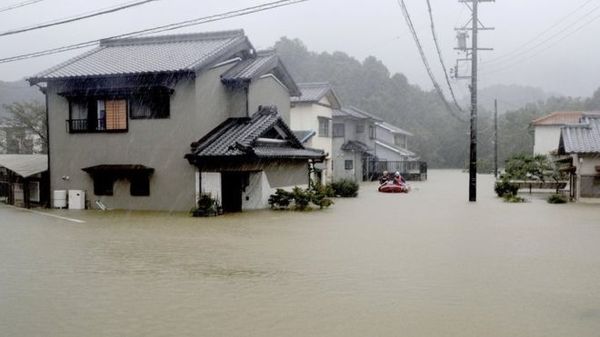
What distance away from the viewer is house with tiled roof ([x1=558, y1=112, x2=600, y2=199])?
81.8ft

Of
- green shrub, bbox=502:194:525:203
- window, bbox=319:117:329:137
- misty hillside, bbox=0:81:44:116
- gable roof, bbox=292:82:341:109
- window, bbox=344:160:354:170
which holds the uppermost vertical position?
misty hillside, bbox=0:81:44:116

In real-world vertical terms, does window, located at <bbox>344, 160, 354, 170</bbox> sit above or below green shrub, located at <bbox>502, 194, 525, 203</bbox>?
above

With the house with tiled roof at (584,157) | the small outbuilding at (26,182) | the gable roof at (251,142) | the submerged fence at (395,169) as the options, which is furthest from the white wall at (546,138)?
the small outbuilding at (26,182)

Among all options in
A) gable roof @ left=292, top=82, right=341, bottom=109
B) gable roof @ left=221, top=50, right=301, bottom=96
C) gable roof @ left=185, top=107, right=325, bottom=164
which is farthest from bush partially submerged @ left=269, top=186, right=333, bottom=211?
gable roof @ left=292, top=82, right=341, bottom=109

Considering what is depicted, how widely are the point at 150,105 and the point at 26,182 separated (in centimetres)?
727

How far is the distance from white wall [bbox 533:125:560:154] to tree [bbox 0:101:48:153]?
1673 inches

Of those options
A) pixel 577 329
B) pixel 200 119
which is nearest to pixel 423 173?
pixel 200 119

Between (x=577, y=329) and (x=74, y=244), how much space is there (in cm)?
1150

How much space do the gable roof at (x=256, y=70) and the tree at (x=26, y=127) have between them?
62.8 ft

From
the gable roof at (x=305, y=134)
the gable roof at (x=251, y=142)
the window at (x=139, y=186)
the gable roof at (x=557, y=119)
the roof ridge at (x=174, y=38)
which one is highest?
the roof ridge at (x=174, y=38)

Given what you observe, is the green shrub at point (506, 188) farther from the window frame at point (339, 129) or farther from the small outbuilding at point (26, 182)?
the small outbuilding at point (26, 182)

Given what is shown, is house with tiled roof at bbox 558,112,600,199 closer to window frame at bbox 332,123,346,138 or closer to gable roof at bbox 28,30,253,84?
gable roof at bbox 28,30,253,84

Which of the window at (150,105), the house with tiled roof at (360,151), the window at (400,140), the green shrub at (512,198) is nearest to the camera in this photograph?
the window at (150,105)

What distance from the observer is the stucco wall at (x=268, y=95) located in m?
23.9
